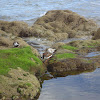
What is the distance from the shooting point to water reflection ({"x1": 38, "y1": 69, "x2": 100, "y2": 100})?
8.55 metres

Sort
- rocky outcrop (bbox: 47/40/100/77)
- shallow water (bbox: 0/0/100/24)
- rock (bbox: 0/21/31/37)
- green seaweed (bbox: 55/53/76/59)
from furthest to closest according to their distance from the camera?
shallow water (bbox: 0/0/100/24)
rock (bbox: 0/21/31/37)
green seaweed (bbox: 55/53/76/59)
rocky outcrop (bbox: 47/40/100/77)

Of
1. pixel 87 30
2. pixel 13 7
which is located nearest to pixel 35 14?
pixel 13 7

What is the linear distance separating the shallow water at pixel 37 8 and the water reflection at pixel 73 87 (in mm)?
16743

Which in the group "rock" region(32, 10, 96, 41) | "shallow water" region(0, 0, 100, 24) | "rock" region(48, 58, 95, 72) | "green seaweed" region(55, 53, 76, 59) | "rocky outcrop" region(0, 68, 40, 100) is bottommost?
"shallow water" region(0, 0, 100, 24)

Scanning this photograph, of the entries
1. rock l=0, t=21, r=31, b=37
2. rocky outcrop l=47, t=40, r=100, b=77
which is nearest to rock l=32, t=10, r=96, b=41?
rock l=0, t=21, r=31, b=37

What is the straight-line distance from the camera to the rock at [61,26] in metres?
19.8

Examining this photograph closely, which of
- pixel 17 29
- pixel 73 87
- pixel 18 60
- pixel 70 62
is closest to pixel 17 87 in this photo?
pixel 18 60

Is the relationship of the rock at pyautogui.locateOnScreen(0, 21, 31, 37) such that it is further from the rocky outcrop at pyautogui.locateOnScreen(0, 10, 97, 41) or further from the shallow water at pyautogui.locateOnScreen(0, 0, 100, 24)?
the shallow water at pyautogui.locateOnScreen(0, 0, 100, 24)

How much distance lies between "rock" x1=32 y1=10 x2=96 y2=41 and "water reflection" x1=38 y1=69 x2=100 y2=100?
8.77 metres

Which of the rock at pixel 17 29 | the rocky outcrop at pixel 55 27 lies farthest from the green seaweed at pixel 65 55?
the rock at pixel 17 29

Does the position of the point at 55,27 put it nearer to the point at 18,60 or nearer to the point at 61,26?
the point at 61,26

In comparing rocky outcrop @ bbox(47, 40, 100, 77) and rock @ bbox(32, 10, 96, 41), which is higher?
rocky outcrop @ bbox(47, 40, 100, 77)

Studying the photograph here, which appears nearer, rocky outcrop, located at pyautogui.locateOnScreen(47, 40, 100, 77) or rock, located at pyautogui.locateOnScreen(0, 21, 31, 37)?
rocky outcrop, located at pyautogui.locateOnScreen(47, 40, 100, 77)

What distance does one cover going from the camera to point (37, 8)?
3659 cm
